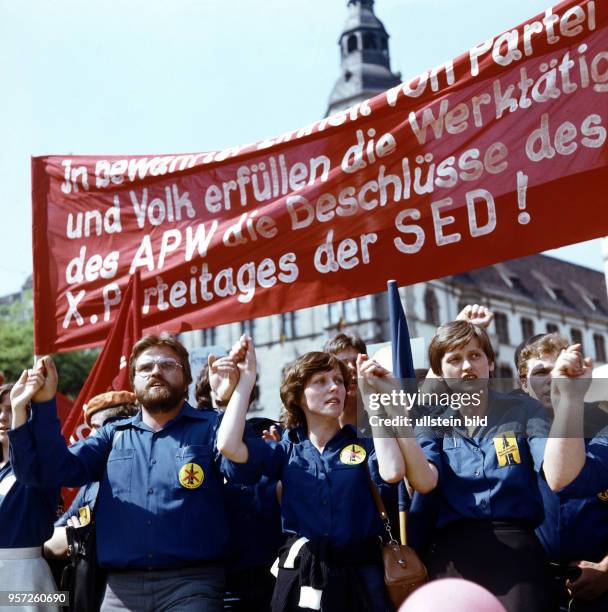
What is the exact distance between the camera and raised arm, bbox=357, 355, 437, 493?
11.6 ft

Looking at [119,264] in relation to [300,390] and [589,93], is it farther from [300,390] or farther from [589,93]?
[589,93]

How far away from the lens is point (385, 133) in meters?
5.31

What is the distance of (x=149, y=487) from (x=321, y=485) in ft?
2.61

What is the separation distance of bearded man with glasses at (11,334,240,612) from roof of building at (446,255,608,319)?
4558cm

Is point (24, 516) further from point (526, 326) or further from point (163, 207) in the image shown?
point (526, 326)

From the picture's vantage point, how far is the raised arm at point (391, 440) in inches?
139

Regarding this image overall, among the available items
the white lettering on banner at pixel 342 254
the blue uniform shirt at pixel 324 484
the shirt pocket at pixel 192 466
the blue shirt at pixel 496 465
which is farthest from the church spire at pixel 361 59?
the blue shirt at pixel 496 465

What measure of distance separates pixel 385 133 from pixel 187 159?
155cm

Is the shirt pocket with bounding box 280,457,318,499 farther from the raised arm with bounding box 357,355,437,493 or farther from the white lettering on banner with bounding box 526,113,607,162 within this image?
the white lettering on banner with bounding box 526,113,607,162

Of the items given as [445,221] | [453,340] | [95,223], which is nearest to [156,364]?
[453,340]

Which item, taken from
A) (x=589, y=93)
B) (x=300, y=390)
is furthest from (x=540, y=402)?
(x=589, y=93)

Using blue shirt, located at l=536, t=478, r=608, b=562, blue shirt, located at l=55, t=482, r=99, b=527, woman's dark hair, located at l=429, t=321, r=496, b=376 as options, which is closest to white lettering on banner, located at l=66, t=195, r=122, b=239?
blue shirt, located at l=55, t=482, r=99, b=527

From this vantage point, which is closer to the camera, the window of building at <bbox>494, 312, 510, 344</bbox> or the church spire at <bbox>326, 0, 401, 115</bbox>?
the window of building at <bbox>494, 312, 510, 344</bbox>

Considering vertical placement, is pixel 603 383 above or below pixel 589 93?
below
